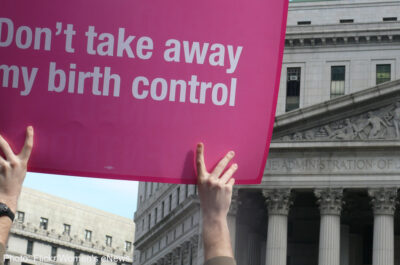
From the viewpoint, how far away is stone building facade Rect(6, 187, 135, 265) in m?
134

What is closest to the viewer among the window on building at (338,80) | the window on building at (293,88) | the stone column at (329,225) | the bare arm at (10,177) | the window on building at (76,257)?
the bare arm at (10,177)

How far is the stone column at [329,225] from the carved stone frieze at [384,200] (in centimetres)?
201

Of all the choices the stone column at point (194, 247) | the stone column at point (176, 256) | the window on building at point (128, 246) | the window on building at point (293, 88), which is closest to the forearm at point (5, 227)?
the stone column at point (194, 247)

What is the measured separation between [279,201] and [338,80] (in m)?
20.1

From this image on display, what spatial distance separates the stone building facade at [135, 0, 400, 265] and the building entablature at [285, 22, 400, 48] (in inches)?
3.0

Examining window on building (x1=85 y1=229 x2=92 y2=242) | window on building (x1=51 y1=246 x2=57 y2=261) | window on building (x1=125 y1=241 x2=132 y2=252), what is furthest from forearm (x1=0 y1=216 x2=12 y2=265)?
window on building (x1=125 y1=241 x2=132 y2=252)

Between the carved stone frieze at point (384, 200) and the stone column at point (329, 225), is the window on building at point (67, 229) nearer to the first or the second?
the stone column at point (329, 225)

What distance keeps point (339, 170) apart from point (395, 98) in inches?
216

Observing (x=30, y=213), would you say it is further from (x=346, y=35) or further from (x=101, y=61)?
(x=101, y=61)

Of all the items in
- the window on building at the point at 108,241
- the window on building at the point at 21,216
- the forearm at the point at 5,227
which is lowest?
the forearm at the point at 5,227

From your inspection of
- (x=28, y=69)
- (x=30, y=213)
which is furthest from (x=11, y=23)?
(x=30, y=213)

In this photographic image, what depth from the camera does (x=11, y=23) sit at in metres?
7.43

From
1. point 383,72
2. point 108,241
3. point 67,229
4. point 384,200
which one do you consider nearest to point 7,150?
point 384,200

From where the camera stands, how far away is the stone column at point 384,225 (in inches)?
2431
